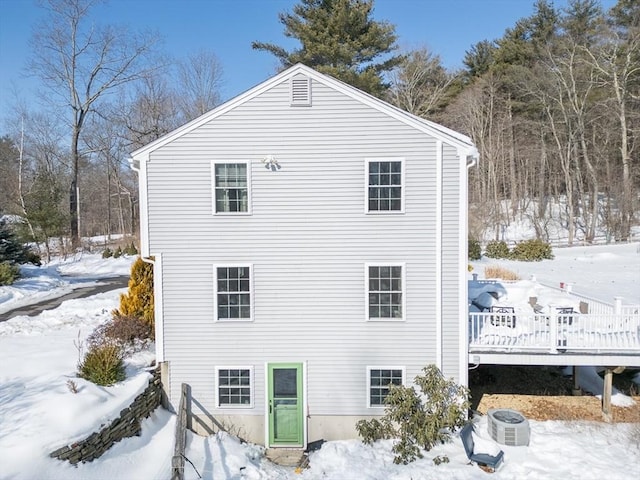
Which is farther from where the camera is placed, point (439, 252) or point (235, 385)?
point (235, 385)

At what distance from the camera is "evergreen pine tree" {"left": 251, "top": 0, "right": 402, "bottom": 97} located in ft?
79.0

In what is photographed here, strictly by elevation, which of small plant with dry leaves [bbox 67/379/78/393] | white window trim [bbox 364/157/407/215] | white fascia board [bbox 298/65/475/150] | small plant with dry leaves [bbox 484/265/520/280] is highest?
white fascia board [bbox 298/65/475/150]

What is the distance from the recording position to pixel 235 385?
9648mm

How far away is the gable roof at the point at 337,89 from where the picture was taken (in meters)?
9.13

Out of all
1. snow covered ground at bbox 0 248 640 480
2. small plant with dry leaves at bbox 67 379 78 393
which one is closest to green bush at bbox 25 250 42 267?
snow covered ground at bbox 0 248 640 480

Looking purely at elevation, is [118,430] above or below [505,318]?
below

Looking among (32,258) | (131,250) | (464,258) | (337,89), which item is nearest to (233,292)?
(337,89)

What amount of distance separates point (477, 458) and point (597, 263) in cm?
1867

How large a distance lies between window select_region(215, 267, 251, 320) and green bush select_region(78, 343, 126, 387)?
2.42m

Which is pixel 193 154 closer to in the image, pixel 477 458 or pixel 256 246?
pixel 256 246

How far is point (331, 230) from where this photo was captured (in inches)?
370

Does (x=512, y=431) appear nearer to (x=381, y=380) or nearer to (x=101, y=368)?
(x=381, y=380)

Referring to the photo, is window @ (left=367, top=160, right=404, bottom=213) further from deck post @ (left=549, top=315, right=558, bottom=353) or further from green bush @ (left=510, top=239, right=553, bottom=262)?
green bush @ (left=510, top=239, right=553, bottom=262)

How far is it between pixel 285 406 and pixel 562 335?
664 centimetres
